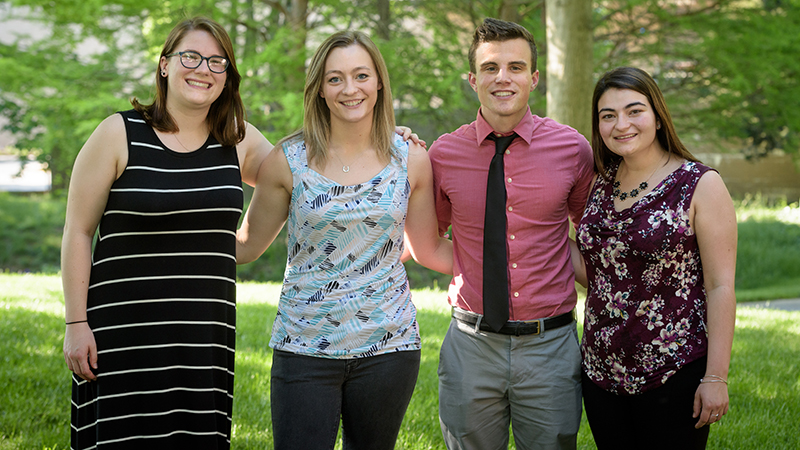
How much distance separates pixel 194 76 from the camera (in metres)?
2.76

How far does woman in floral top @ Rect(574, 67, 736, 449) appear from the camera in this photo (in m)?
2.58

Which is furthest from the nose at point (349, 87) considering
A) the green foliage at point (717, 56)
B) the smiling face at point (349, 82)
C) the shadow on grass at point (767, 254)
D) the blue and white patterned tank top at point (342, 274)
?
the shadow on grass at point (767, 254)

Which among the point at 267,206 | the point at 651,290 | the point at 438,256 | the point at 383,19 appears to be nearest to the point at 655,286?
the point at 651,290

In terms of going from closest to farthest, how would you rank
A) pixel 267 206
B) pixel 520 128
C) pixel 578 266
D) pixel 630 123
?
Result: pixel 630 123 → pixel 267 206 → pixel 520 128 → pixel 578 266

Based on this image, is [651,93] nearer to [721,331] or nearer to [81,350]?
[721,331]

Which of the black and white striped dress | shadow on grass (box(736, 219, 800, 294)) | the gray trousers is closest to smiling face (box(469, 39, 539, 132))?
the gray trousers

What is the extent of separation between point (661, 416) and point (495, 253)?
951mm

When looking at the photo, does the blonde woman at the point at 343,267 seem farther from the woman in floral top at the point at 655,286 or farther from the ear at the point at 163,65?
the woman in floral top at the point at 655,286

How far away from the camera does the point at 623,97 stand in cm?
278

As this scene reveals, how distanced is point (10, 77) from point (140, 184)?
12147 millimetres

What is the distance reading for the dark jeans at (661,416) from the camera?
2607 millimetres

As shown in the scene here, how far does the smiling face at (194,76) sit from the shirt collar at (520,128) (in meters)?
1.21

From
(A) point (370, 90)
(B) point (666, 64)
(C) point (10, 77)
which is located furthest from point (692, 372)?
(C) point (10, 77)

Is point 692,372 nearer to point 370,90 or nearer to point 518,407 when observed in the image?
point 518,407
